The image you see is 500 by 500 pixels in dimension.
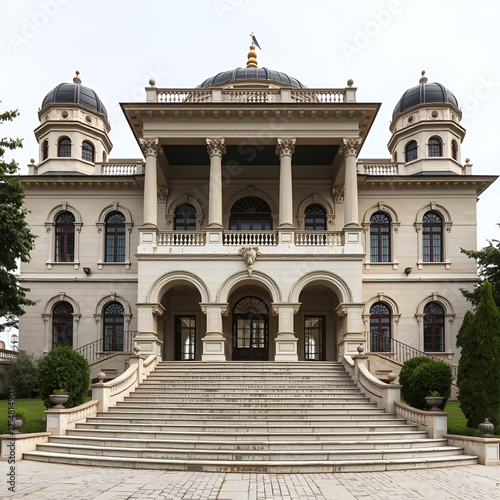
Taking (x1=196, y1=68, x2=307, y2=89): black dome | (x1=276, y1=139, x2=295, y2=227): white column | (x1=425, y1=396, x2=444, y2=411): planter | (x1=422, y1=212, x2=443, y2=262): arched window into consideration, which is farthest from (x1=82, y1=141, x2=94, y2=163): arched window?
(x1=425, y1=396, x2=444, y2=411): planter

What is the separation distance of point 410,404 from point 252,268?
9.05 m

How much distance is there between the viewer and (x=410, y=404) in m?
20.0

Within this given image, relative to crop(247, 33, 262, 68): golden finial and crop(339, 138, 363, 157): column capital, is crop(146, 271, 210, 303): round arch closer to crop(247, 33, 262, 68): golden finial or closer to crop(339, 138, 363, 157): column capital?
crop(339, 138, 363, 157): column capital

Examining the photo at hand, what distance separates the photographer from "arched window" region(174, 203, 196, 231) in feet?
103

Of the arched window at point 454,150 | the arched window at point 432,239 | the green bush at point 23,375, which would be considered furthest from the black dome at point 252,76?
the green bush at point 23,375

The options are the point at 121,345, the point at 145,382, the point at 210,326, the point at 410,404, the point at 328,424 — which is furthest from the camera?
the point at 121,345

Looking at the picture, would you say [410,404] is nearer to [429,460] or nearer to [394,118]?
[429,460]

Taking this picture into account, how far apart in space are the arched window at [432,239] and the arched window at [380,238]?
5.98ft

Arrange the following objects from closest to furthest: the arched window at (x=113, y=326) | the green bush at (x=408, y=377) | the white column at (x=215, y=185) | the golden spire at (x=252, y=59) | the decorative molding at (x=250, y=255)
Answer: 1. the green bush at (x=408, y=377)
2. the decorative molding at (x=250, y=255)
3. the white column at (x=215, y=185)
4. the arched window at (x=113, y=326)
5. the golden spire at (x=252, y=59)

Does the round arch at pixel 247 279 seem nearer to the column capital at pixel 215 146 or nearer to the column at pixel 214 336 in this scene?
the column at pixel 214 336

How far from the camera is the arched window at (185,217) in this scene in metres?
31.3

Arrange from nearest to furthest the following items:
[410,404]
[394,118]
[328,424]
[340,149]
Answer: [328,424]
[410,404]
[340,149]
[394,118]

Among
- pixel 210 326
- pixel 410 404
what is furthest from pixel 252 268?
pixel 410 404

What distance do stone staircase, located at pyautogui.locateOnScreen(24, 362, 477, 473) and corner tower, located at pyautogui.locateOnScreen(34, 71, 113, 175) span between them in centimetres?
1600
